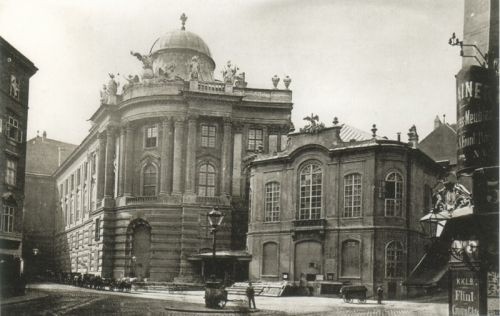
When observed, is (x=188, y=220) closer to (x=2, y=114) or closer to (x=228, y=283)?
(x=228, y=283)

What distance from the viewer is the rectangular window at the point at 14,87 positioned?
36.9 metres

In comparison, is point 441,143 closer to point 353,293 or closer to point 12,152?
point 353,293

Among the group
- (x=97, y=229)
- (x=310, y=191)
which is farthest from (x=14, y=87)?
(x=97, y=229)

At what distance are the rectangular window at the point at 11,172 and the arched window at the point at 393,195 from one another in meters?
22.2

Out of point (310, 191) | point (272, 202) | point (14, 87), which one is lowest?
point (272, 202)

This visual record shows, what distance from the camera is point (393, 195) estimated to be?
1687 inches

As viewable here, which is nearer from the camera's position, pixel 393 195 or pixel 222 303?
pixel 222 303

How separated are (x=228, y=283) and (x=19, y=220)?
48.8 ft

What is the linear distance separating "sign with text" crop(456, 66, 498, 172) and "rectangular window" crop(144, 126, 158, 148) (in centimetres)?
3899

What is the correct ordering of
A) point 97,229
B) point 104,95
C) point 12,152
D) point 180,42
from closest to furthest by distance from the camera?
point 12,152, point 97,229, point 104,95, point 180,42

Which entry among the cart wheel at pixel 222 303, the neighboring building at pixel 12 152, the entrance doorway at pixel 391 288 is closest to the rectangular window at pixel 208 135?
the neighboring building at pixel 12 152

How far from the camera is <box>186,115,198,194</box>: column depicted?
52.8m

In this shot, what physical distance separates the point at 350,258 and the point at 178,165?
652 inches

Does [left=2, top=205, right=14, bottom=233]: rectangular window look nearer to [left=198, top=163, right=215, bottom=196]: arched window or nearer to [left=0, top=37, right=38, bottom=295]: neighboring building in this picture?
[left=0, top=37, right=38, bottom=295]: neighboring building
